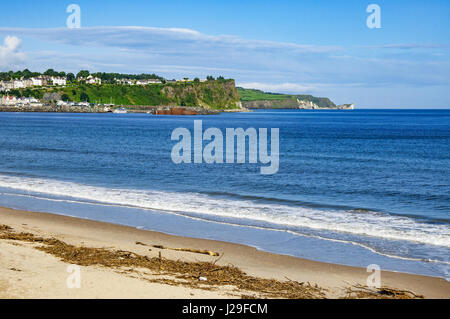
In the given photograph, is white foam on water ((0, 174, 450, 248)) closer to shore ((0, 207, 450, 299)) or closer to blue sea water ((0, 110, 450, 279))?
blue sea water ((0, 110, 450, 279))

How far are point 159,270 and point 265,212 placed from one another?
923 centimetres

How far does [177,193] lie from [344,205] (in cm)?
811

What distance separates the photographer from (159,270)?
1095cm

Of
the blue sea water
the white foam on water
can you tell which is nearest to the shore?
the blue sea water

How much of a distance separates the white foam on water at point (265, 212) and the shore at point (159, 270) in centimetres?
433

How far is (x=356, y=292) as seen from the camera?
1015 centimetres

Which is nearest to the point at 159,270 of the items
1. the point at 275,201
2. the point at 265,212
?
the point at 265,212

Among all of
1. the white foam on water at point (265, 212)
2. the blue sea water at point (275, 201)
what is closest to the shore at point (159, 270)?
the blue sea water at point (275, 201)

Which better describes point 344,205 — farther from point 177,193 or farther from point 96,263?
point 96,263

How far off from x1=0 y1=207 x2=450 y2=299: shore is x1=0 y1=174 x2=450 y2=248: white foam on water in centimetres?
433

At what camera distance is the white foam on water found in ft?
54.0

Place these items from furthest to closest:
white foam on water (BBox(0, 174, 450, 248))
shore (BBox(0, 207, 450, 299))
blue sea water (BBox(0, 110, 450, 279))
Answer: white foam on water (BBox(0, 174, 450, 248))
blue sea water (BBox(0, 110, 450, 279))
shore (BBox(0, 207, 450, 299))

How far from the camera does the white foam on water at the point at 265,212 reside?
1645 cm

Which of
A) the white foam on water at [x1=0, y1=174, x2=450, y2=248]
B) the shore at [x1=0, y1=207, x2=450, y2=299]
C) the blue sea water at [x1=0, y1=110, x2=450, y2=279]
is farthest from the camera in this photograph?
the white foam on water at [x1=0, y1=174, x2=450, y2=248]
